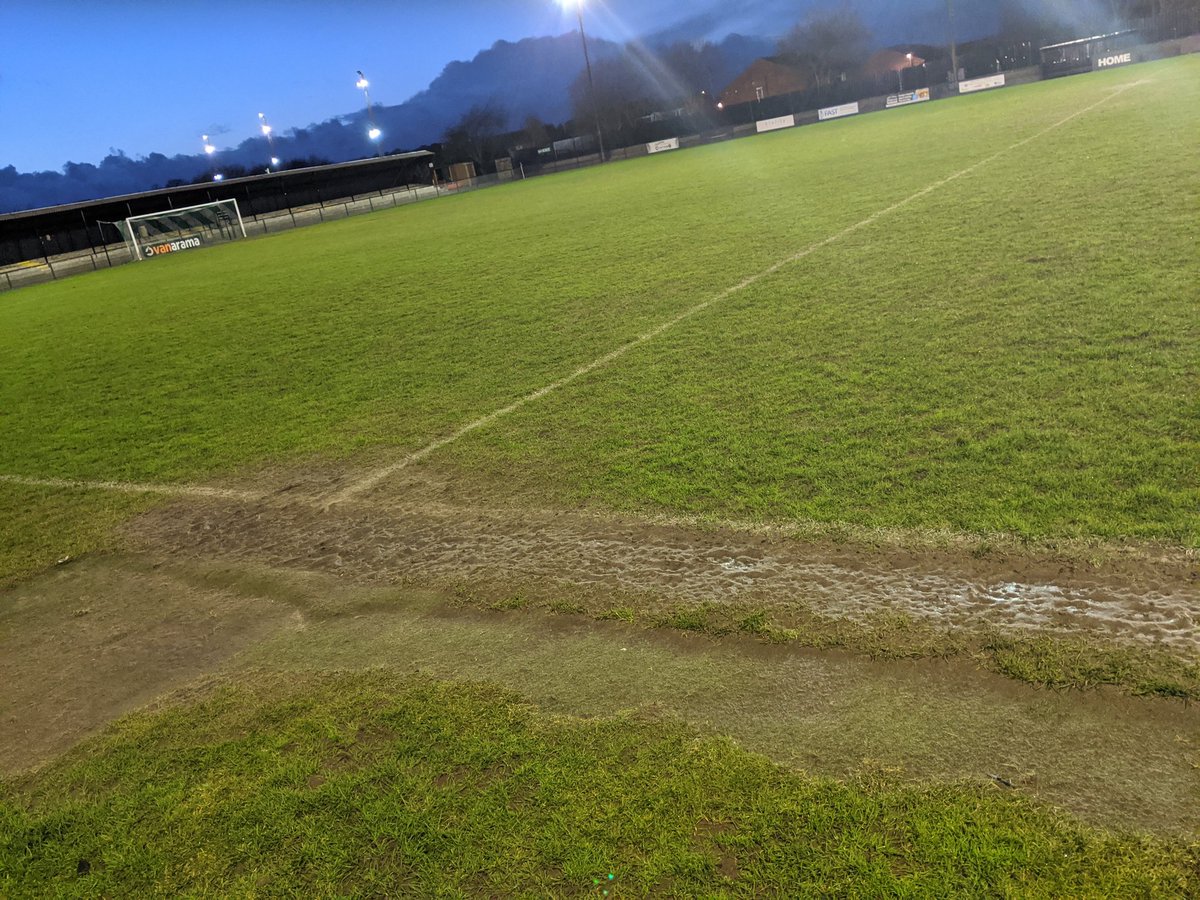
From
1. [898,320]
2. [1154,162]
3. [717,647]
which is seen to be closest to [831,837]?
[717,647]

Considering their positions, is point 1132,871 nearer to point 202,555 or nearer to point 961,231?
point 202,555

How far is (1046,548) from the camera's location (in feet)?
10.2

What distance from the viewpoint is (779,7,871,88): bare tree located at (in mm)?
90875

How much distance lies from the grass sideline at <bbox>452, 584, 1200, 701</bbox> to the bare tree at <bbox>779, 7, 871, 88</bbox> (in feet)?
326

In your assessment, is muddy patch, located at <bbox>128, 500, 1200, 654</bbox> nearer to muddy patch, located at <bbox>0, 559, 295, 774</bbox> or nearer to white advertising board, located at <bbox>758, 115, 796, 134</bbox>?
muddy patch, located at <bbox>0, 559, 295, 774</bbox>

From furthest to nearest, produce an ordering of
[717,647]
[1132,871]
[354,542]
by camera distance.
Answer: [354,542] < [717,647] < [1132,871]

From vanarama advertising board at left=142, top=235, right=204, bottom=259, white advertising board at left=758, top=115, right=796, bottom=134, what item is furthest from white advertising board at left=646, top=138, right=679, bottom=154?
vanarama advertising board at left=142, top=235, right=204, bottom=259

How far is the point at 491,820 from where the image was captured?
221 cm

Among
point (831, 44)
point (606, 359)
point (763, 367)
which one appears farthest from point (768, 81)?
point (763, 367)

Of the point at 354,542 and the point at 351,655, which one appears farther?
the point at 354,542

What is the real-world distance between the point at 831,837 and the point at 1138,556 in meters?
1.79

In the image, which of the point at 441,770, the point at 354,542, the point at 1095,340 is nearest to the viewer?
the point at 441,770

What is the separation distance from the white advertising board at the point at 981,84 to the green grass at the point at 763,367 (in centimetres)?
3614

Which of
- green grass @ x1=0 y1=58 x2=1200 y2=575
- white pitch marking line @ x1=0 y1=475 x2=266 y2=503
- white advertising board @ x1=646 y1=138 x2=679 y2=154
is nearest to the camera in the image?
green grass @ x1=0 y1=58 x2=1200 y2=575
